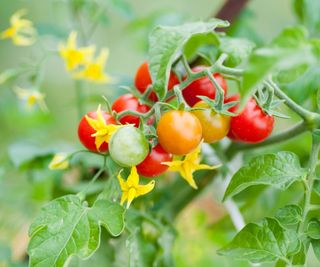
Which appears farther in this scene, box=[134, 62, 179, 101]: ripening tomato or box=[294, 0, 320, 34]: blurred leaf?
box=[294, 0, 320, 34]: blurred leaf

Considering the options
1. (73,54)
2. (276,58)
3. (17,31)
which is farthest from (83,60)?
(276,58)

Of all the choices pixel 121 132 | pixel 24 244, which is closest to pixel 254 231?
pixel 121 132

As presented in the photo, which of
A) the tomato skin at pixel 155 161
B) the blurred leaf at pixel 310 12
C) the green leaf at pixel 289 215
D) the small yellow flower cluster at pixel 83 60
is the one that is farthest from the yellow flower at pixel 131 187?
the blurred leaf at pixel 310 12

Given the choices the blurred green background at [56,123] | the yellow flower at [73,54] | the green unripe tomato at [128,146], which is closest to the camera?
the green unripe tomato at [128,146]

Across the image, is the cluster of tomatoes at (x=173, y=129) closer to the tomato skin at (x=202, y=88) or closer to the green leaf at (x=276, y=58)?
the tomato skin at (x=202, y=88)

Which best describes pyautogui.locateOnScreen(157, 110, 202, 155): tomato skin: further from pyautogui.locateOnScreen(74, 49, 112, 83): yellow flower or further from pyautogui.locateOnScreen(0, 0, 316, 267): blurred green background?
pyautogui.locateOnScreen(74, 49, 112, 83): yellow flower

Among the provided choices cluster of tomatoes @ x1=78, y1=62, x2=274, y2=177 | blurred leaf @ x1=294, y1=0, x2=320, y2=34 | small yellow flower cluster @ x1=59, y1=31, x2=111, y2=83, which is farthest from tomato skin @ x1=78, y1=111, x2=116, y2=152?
blurred leaf @ x1=294, y1=0, x2=320, y2=34
